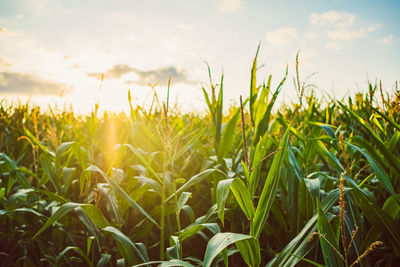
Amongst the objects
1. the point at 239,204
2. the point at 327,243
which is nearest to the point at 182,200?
the point at 239,204

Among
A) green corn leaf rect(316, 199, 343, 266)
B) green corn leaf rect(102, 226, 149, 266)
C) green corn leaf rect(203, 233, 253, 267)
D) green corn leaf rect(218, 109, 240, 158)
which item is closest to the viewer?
Result: green corn leaf rect(203, 233, 253, 267)

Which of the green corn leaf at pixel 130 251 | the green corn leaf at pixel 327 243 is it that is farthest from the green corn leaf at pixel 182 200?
the green corn leaf at pixel 327 243

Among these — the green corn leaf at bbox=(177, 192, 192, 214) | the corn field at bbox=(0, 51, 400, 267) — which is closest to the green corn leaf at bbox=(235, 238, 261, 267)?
the corn field at bbox=(0, 51, 400, 267)

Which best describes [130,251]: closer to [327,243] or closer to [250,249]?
[250,249]

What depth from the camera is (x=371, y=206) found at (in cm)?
89

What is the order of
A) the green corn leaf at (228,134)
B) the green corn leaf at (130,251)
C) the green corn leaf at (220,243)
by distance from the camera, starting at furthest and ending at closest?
the green corn leaf at (228,134)
the green corn leaf at (130,251)
the green corn leaf at (220,243)

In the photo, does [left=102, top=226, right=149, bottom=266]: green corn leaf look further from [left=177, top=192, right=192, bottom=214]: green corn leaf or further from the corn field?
[left=177, top=192, right=192, bottom=214]: green corn leaf

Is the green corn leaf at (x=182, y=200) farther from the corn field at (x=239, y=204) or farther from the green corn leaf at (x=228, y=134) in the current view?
the green corn leaf at (x=228, y=134)

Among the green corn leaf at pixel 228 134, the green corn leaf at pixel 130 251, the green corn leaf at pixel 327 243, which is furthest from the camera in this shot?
the green corn leaf at pixel 228 134

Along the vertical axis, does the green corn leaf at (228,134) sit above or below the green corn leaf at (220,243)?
above

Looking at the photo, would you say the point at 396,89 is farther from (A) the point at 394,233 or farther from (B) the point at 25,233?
(B) the point at 25,233

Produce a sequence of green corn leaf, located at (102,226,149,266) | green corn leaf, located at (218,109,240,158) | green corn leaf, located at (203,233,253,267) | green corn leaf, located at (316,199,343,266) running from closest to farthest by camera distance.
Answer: green corn leaf, located at (203,233,253,267), green corn leaf, located at (316,199,343,266), green corn leaf, located at (102,226,149,266), green corn leaf, located at (218,109,240,158)

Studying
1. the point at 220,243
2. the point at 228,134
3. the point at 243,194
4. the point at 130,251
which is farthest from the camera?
the point at 228,134

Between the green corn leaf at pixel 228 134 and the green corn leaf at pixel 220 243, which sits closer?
the green corn leaf at pixel 220 243
